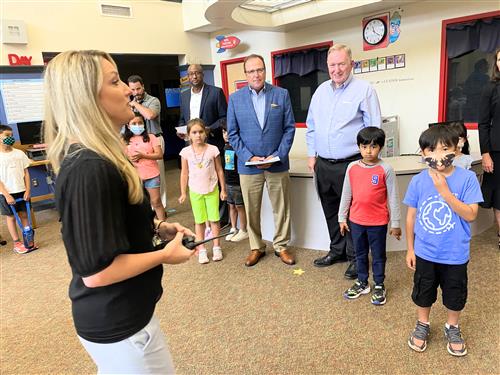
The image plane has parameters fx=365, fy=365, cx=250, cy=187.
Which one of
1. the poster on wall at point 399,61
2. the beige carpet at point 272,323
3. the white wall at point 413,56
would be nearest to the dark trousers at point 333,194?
the beige carpet at point 272,323

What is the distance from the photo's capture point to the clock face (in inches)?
190

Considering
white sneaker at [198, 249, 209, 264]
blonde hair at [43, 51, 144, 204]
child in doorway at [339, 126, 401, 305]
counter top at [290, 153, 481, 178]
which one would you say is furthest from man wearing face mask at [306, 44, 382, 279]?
blonde hair at [43, 51, 144, 204]

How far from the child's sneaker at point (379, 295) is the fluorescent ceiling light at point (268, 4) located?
411 cm

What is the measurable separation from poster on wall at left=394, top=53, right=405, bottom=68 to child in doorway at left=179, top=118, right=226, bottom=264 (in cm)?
311

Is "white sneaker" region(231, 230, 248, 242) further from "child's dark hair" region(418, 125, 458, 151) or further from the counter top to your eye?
"child's dark hair" region(418, 125, 458, 151)

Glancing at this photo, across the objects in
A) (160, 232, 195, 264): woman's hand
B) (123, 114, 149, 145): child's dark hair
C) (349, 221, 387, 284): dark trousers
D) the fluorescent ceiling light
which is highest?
the fluorescent ceiling light

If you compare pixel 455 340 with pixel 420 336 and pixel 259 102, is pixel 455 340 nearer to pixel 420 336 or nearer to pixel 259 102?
pixel 420 336

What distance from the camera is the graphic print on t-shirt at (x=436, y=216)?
1.65 m

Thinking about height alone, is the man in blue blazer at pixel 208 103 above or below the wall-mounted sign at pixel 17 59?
below

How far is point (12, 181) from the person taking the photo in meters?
3.60

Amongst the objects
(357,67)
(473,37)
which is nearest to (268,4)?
(357,67)

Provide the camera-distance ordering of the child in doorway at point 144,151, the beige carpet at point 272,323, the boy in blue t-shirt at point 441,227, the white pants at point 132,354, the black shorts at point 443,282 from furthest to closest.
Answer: the child in doorway at point 144,151
the beige carpet at point 272,323
the black shorts at point 443,282
the boy in blue t-shirt at point 441,227
the white pants at point 132,354

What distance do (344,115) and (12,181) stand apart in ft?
10.6

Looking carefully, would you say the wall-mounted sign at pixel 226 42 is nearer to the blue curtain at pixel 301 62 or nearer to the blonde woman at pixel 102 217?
the blue curtain at pixel 301 62
